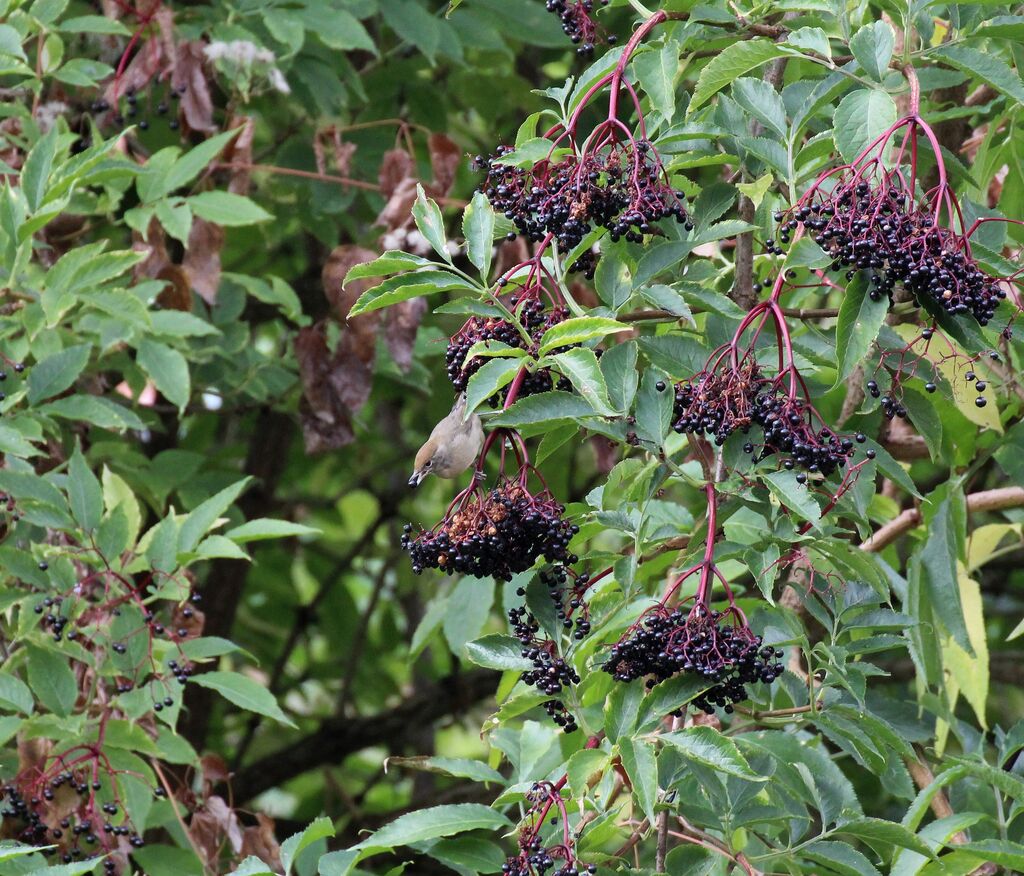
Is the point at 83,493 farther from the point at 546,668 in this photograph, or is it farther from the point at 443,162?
the point at 443,162

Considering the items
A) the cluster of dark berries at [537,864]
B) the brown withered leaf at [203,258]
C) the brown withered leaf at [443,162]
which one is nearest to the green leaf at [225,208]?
the brown withered leaf at [203,258]

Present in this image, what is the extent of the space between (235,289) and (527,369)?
218 cm

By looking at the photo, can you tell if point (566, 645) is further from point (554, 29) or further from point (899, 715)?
point (554, 29)

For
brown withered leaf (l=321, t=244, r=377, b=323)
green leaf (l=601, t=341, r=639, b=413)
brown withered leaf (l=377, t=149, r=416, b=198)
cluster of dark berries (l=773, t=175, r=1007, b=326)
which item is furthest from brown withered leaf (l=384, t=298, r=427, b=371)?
cluster of dark berries (l=773, t=175, r=1007, b=326)

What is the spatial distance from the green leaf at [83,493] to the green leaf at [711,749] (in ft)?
4.34

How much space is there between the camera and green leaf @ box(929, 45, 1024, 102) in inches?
69.5

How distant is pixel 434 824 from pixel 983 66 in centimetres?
125

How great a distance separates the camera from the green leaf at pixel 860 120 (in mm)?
1674

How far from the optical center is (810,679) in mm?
1939

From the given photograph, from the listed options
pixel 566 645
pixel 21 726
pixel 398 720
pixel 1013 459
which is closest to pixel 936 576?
pixel 1013 459

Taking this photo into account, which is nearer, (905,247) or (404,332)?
(905,247)

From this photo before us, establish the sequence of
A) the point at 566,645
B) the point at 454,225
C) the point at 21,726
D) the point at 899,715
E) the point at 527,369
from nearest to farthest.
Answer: the point at 527,369 < the point at 566,645 < the point at 899,715 < the point at 21,726 < the point at 454,225

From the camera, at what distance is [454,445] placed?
1.90 metres

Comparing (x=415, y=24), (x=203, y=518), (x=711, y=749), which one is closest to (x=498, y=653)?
(x=711, y=749)
